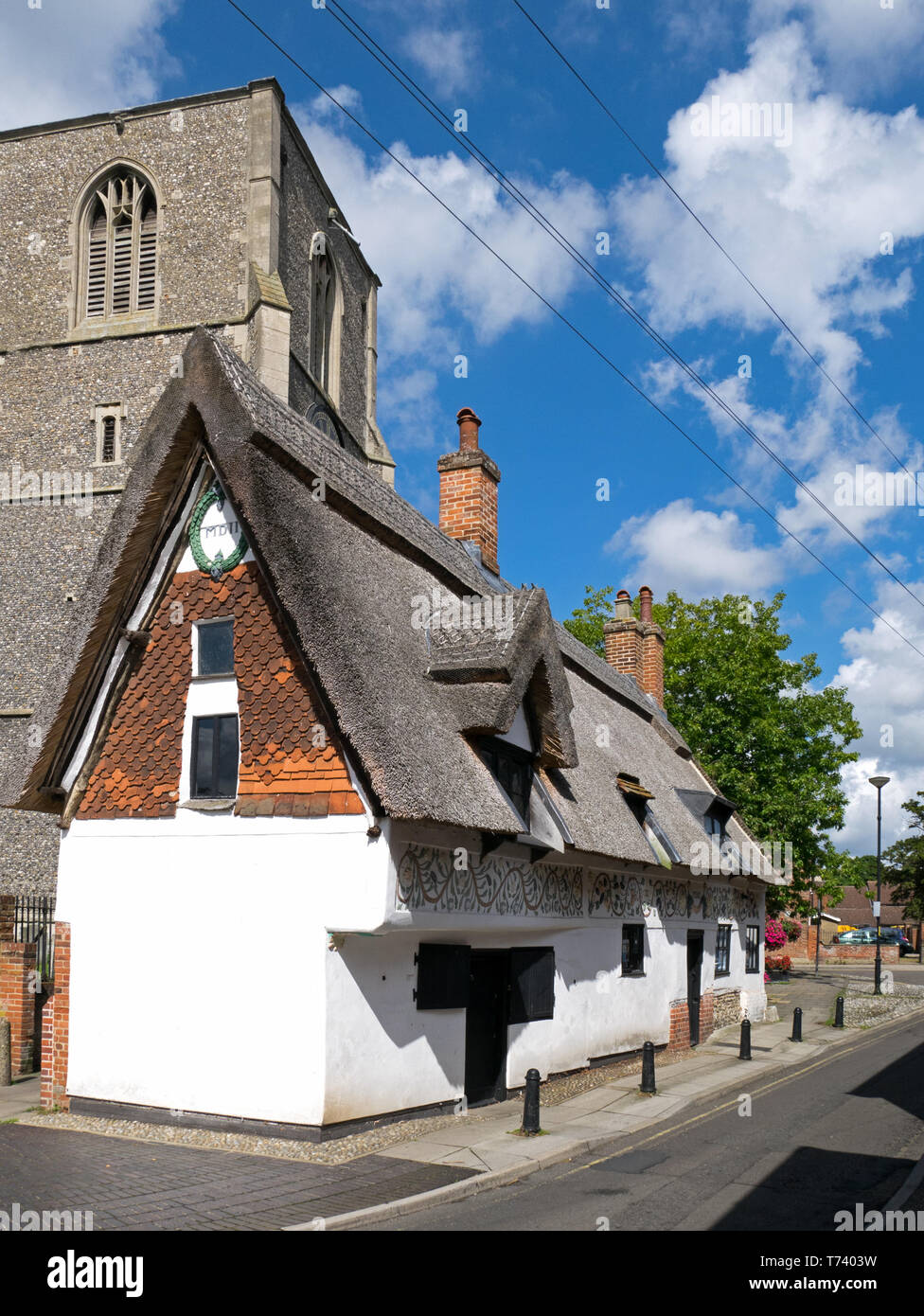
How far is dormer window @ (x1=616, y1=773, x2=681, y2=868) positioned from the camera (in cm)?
1859

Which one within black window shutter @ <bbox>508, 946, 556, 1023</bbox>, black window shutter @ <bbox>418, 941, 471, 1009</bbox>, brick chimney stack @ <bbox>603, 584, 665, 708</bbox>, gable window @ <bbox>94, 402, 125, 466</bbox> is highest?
gable window @ <bbox>94, 402, 125, 466</bbox>

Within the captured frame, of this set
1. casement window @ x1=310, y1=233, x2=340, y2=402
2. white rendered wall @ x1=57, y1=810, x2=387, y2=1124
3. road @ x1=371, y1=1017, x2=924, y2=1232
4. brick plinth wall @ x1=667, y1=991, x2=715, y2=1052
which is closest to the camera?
road @ x1=371, y1=1017, x2=924, y2=1232

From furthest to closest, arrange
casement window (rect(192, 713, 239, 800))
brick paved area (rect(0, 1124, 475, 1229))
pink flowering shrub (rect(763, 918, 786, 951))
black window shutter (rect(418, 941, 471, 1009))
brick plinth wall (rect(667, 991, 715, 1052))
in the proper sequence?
1. pink flowering shrub (rect(763, 918, 786, 951))
2. brick plinth wall (rect(667, 991, 715, 1052))
3. black window shutter (rect(418, 941, 471, 1009))
4. casement window (rect(192, 713, 239, 800))
5. brick paved area (rect(0, 1124, 475, 1229))

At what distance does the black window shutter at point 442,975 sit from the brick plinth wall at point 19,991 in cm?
606

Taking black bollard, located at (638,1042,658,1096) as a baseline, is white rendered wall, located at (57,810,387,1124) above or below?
above

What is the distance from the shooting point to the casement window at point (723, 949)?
81.0 feet

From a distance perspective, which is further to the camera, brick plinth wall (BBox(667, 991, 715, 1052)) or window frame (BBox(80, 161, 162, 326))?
window frame (BBox(80, 161, 162, 326))

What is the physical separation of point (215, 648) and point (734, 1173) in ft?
25.5

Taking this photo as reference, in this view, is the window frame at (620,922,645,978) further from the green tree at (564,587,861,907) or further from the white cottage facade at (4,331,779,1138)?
the green tree at (564,587,861,907)

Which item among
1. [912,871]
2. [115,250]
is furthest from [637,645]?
[912,871]

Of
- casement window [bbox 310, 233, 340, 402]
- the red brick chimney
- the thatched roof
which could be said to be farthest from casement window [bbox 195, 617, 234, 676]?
casement window [bbox 310, 233, 340, 402]

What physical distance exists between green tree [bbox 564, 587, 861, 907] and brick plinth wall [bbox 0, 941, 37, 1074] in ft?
76.6

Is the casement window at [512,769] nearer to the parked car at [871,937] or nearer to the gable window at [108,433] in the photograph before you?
the gable window at [108,433]

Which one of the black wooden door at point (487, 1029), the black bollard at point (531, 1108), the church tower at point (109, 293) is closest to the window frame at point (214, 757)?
the black wooden door at point (487, 1029)
